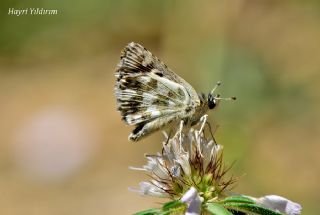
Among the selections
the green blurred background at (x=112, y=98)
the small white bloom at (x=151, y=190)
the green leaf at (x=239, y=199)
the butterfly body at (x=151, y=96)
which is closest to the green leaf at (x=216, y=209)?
the green leaf at (x=239, y=199)

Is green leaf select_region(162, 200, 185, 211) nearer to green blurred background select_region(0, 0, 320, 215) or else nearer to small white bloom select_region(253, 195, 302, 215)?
small white bloom select_region(253, 195, 302, 215)

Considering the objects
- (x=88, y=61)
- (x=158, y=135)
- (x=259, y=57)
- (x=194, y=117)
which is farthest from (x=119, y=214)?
(x=194, y=117)

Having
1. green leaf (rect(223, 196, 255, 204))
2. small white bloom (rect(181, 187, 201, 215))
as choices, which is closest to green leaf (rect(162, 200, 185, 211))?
small white bloom (rect(181, 187, 201, 215))

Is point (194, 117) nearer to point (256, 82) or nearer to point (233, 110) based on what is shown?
point (233, 110)

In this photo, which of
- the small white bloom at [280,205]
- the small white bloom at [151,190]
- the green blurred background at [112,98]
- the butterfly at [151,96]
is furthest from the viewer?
the green blurred background at [112,98]

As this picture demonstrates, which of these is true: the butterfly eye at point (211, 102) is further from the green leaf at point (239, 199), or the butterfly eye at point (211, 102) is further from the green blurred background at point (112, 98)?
the green blurred background at point (112, 98)

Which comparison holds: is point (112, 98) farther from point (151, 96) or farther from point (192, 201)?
point (192, 201)

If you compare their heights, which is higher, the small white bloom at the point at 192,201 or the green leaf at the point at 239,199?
the green leaf at the point at 239,199

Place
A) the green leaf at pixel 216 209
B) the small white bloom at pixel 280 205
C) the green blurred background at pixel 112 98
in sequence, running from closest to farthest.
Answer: the green leaf at pixel 216 209 → the small white bloom at pixel 280 205 → the green blurred background at pixel 112 98
